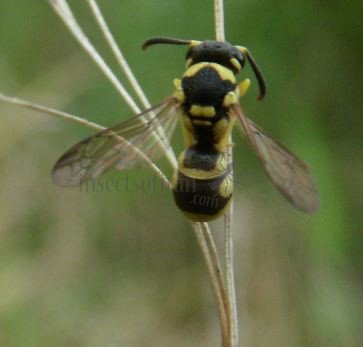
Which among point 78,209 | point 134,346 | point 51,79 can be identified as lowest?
point 134,346

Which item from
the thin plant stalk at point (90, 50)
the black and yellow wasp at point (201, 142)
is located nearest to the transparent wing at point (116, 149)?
the black and yellow wasp at point (201, 142)

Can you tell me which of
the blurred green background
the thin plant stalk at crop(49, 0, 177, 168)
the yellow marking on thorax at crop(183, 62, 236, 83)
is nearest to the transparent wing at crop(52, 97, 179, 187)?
the yellow marking on thorax at crop(183, 62, 236, 83)

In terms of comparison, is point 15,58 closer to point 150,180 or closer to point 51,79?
point 51,79

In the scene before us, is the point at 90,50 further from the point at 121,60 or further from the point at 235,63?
the point at 235,63

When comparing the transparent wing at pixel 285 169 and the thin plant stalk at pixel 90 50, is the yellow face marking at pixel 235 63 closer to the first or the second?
the transparent wing at pixel 285 169

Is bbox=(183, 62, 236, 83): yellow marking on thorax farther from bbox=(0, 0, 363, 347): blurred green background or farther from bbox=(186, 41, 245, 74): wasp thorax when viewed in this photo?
bbox=(0, 0, 363, 347): blurred green background

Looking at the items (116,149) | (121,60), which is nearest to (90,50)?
(121,60)

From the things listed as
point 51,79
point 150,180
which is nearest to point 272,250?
point 150,180
